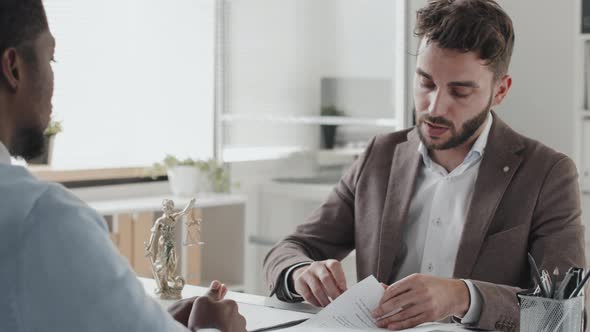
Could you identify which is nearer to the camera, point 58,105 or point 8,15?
point 8,15

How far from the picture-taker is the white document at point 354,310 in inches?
71.0

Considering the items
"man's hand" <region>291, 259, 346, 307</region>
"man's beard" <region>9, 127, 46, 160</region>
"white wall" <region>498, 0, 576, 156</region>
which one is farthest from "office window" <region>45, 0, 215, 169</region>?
"man's beard" <region>9, 127, 46, 160</region>

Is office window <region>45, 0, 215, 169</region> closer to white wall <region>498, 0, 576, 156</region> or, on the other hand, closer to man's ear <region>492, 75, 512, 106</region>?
white wall <region>498, 0, 576, 156</region>

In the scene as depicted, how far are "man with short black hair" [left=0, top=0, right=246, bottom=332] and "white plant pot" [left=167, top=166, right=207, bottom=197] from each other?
322cm

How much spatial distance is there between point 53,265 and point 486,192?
4.45 feet

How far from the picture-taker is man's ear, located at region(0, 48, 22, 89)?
3.83 feet

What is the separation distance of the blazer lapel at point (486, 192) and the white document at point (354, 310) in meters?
0.36

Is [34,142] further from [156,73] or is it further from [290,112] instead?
[156,73]

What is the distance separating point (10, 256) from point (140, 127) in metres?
3.62

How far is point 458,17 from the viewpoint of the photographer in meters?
2.21

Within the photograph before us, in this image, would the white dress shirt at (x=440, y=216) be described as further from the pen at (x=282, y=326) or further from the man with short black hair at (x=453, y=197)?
the pen at (x=282, y=326)

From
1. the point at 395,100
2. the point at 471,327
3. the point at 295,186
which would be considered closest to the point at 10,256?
the point at 471,327

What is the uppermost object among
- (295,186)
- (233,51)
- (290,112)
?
(233,51)

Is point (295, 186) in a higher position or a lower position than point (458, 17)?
lower
